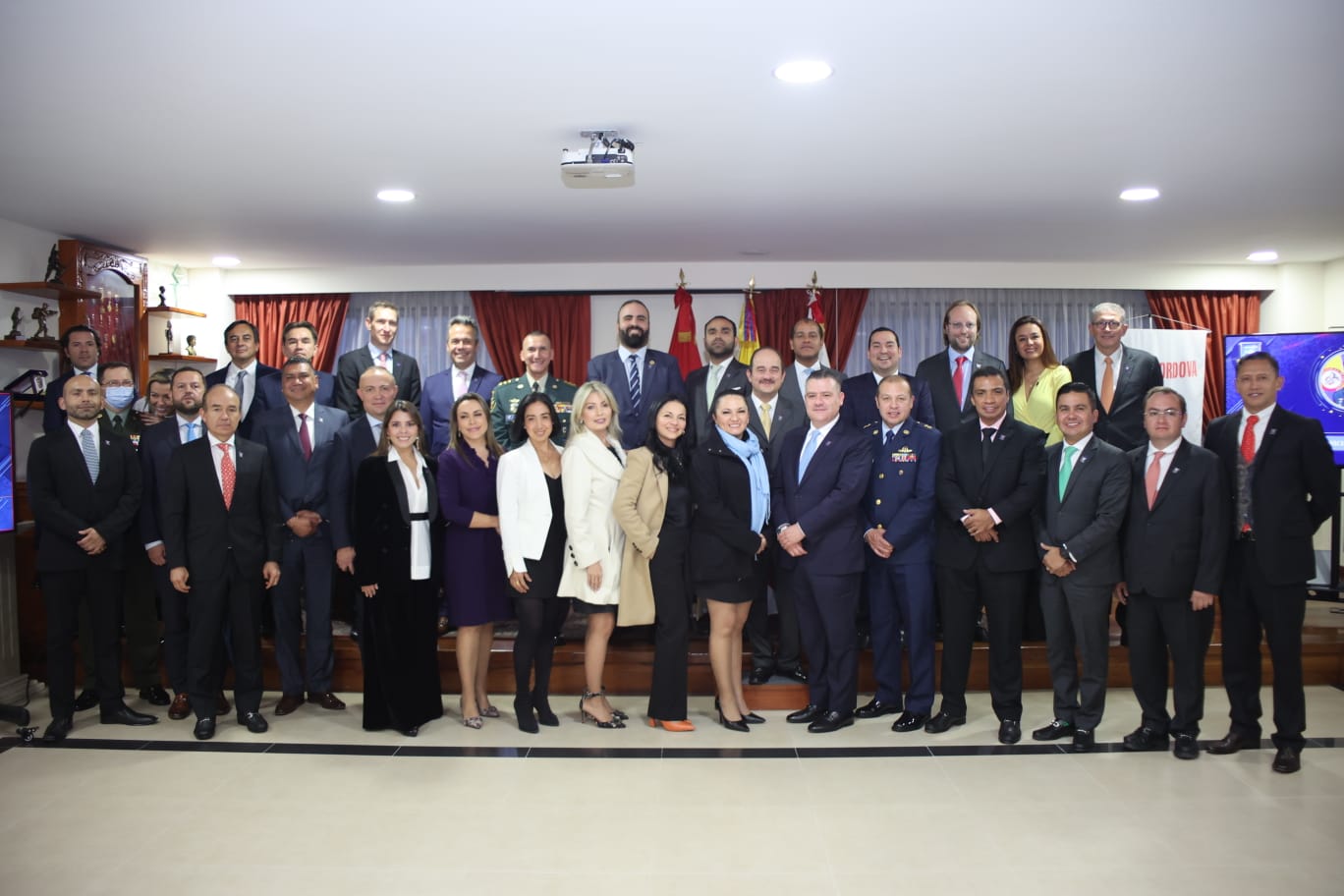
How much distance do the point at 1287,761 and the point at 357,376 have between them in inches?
197

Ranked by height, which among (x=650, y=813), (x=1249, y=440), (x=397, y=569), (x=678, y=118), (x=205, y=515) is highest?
(x=678, y=118)

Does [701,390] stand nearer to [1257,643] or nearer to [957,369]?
[957,369]

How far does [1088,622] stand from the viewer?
13.5ft

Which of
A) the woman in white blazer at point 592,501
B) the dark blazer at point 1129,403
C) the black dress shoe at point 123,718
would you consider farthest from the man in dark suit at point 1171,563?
the black dress shoe at point 123,718

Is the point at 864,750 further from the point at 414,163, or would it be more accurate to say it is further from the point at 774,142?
the point at 414,163

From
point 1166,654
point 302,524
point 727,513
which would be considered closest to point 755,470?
point 727,513

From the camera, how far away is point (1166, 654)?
13.4 feet

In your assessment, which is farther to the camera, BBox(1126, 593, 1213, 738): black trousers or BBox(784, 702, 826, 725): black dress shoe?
BBox(784, 702, 826, 725): black dress shoe

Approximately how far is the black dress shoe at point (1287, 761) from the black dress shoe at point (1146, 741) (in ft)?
1.37

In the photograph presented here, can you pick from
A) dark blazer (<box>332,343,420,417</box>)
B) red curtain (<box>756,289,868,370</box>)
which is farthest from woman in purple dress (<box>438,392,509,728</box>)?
red curtain (<box>756,289,868,370</box>)

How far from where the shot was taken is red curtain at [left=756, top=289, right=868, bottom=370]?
8703 millimetres

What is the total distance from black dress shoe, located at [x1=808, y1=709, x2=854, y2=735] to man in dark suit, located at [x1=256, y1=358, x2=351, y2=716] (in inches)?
94.2

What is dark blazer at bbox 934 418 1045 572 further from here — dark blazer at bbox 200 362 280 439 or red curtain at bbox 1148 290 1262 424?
red curtain at bbox 1148 290 1262 424

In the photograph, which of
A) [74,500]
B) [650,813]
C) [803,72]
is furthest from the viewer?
[74,500]
